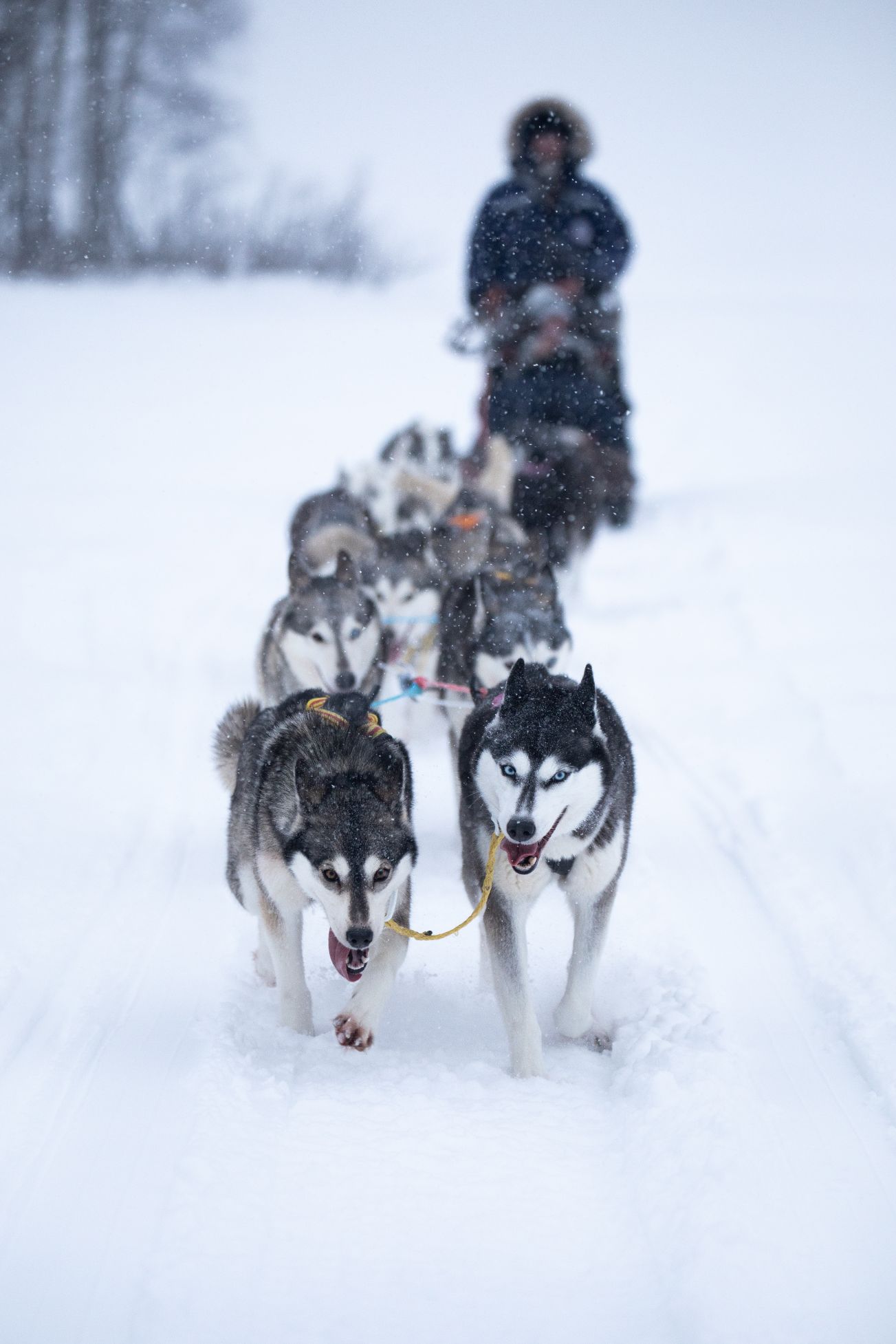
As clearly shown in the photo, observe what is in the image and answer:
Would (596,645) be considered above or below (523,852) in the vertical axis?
below

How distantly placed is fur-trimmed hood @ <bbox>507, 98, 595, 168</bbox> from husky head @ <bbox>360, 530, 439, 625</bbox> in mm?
1768

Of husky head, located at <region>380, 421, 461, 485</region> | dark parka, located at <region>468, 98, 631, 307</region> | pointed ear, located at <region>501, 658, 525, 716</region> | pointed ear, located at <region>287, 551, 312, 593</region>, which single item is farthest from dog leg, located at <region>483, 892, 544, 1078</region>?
husky head, located at <region>380, 421, 461, 485</region>

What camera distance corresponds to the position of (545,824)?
190 centimetres

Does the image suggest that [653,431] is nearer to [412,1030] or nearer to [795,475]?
[795,475]

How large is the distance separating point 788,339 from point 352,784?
39.2 ft

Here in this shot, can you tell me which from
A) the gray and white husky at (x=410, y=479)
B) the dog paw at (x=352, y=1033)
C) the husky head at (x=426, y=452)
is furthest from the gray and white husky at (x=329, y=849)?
the husky head at (x=426, y=452)

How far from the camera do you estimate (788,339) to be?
12.7 m

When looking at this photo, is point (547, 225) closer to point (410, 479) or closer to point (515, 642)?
point (410, 479)

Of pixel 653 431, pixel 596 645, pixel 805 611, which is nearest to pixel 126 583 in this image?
pixel 596 645

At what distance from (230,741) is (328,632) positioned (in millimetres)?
984

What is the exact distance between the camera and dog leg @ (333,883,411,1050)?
199cm

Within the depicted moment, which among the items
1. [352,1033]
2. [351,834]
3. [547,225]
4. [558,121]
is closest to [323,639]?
[351,834]

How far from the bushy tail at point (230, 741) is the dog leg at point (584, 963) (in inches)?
35.7

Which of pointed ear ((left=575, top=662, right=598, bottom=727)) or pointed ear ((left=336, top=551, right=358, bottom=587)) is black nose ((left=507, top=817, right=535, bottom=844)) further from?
pointed ear ((left=336, top=551, right=358, bottom=587))
